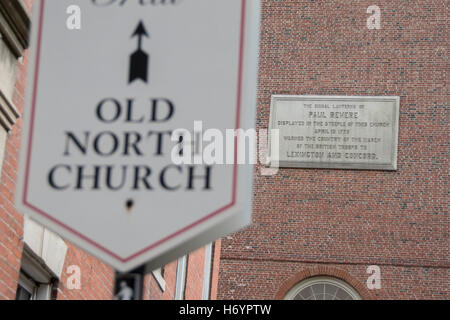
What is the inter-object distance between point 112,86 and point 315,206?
20725 mm

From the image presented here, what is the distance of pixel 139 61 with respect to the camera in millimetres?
3057

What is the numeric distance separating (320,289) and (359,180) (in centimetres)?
314

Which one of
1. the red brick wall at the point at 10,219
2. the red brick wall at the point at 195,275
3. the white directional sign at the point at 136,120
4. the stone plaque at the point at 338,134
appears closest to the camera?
the white directional sign at the point at 136,120

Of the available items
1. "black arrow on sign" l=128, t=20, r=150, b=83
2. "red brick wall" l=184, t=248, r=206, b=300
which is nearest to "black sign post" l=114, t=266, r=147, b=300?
"black arrow on sign" l=128, t=20, r=150, b=83

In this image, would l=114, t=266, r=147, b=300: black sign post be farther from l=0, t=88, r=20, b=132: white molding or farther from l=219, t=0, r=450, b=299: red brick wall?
l=219, t=0, r=450, b=299: red brick wall

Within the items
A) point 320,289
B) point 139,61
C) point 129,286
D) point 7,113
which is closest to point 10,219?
point 7,113

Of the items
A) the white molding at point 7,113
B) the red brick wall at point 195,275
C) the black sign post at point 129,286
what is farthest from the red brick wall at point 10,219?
the red brick wall at point 195,275

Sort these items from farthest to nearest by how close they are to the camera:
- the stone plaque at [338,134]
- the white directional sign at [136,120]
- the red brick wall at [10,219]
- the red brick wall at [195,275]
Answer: the stone plaque at [338,134] → the red brick wall at [195,275] → the red brick wall at [10,219] → the white directional sign at [136,120]

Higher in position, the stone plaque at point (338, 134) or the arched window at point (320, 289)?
the stone plaque at point (338, 134)

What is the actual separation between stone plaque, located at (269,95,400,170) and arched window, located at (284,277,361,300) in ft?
10.1

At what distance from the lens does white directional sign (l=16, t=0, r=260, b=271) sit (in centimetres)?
283

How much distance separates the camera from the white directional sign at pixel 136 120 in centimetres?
283

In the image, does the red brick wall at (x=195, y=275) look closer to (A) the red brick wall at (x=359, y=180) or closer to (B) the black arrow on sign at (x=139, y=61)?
(A) the red brick wall at (x=359, y=180)

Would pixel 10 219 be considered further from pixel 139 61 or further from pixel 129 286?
pixel 129 286
